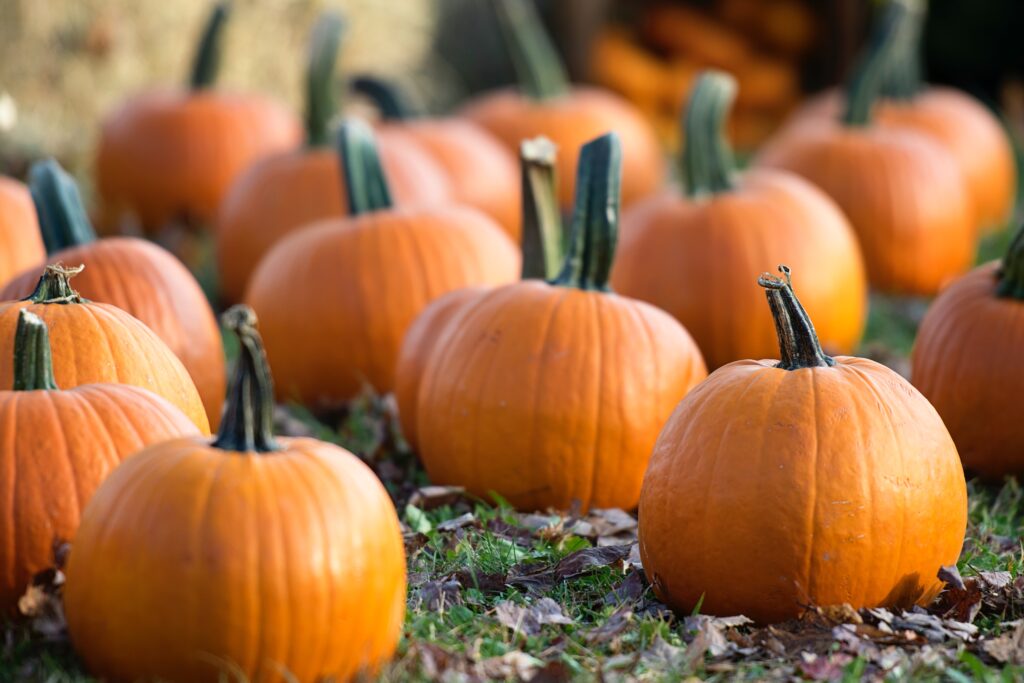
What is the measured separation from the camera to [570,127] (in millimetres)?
7730

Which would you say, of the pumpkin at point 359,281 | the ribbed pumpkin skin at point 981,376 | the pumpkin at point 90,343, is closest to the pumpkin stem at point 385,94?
the pumpkin at point 359,281

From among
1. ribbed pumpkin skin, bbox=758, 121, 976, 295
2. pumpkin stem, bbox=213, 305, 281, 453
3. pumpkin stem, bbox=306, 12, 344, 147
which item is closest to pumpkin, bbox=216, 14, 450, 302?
pumpkin stem, bbox=306, 12, 344, 147

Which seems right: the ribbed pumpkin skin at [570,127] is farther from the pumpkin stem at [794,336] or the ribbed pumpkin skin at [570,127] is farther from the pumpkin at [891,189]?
the pumpkin stem at [794,336]

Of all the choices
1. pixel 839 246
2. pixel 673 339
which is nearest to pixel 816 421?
pixel 673 339

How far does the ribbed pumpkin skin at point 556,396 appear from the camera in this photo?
12.2ft

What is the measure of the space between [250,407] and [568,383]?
4.33 ft

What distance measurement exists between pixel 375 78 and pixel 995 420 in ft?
13.7

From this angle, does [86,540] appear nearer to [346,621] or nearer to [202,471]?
[202,471]

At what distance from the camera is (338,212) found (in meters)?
5.89

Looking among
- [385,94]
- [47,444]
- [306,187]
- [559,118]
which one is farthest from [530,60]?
[47,444]

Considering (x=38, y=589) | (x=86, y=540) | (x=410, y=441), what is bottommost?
A: (x=410, y=441)

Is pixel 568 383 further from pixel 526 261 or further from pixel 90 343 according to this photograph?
pixel 90 343

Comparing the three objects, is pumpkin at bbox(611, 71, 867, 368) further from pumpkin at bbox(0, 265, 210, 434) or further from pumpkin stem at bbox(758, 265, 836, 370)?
pumpkin at bbox(0, 265, 210, 434)

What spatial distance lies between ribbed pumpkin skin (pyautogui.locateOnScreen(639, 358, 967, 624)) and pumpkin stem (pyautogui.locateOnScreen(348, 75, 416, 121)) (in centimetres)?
450
